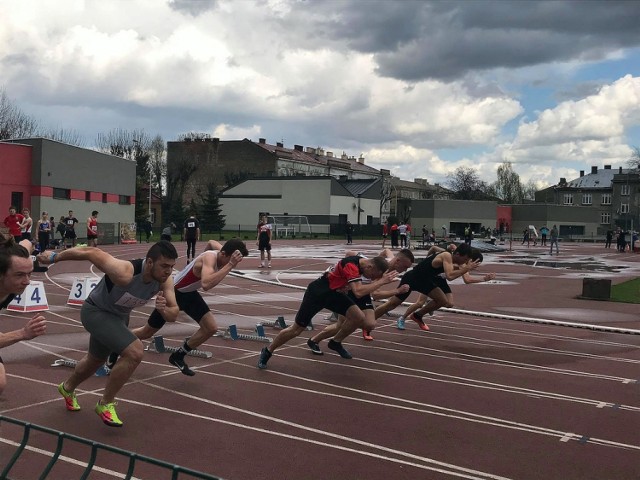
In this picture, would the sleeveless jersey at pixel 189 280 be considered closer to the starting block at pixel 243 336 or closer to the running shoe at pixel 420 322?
the starting block at pixel 243 336

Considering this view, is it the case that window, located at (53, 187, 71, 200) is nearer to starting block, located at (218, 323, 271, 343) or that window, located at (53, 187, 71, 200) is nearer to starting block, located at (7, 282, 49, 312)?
starting block, located at (7, 282, 49, 312)

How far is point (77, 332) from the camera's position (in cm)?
1122

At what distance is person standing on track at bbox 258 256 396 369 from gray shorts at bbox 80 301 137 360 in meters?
2.79

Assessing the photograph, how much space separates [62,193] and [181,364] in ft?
129

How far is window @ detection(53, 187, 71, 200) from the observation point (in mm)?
43781

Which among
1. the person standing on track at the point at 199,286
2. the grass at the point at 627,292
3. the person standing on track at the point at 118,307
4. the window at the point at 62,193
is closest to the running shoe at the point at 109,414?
the person standing on track at the point at 118,307

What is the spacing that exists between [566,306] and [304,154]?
292 ft

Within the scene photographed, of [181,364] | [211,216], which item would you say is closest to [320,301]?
[181,364]

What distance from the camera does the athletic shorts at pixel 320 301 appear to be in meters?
8.98

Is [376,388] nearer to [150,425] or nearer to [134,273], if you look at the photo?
[150,425]

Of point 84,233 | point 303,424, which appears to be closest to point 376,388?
point 303,424

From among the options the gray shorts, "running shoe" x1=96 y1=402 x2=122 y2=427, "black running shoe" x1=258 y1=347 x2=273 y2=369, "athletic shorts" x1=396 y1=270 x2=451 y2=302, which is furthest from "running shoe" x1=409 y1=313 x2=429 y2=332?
"running shoe" x1=96 y1=402 x2=122 y2=427

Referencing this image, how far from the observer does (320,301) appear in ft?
29.9

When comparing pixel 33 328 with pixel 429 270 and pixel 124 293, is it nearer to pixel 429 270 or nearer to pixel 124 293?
pixel 124 293
